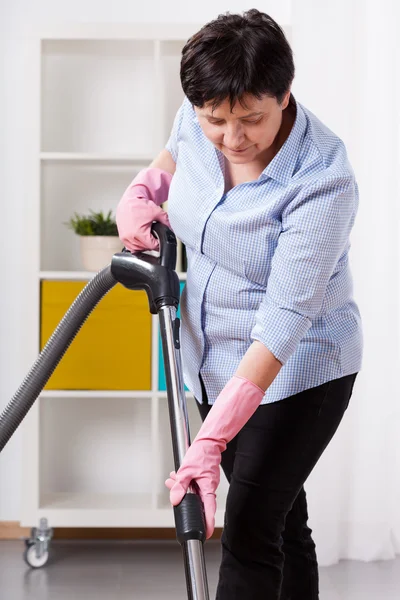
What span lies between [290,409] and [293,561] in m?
0.33

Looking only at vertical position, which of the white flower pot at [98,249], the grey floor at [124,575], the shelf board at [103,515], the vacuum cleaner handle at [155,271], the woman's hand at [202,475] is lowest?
the grey floor at [124,575]

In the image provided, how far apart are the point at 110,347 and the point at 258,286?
1.26 meters

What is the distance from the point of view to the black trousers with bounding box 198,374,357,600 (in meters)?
1.28

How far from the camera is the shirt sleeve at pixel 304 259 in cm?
120

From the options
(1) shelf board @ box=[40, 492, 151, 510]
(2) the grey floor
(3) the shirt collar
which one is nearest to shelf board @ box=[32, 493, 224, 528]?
(1) shelf board @ box=[40, 492, 151, 510]

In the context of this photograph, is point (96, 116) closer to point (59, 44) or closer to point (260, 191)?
point (59, 44)

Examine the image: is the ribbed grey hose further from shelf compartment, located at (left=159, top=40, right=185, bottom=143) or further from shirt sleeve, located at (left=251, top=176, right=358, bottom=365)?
shelf compartment, located at (left=159, top=40, right=185, bottom=143)

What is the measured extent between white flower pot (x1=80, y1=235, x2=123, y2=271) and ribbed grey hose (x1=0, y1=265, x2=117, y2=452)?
0.81 m

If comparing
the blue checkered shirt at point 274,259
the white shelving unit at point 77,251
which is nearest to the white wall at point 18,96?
the white shelving unit at point 77,251

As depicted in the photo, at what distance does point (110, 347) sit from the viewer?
2.55 meters

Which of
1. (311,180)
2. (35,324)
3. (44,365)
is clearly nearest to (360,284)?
(35,324)

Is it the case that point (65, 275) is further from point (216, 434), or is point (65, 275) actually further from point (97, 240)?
point (216, 434)

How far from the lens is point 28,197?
2.49 m

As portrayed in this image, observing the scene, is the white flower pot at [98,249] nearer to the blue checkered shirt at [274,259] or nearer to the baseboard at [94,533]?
the baseboard at [94,533]
